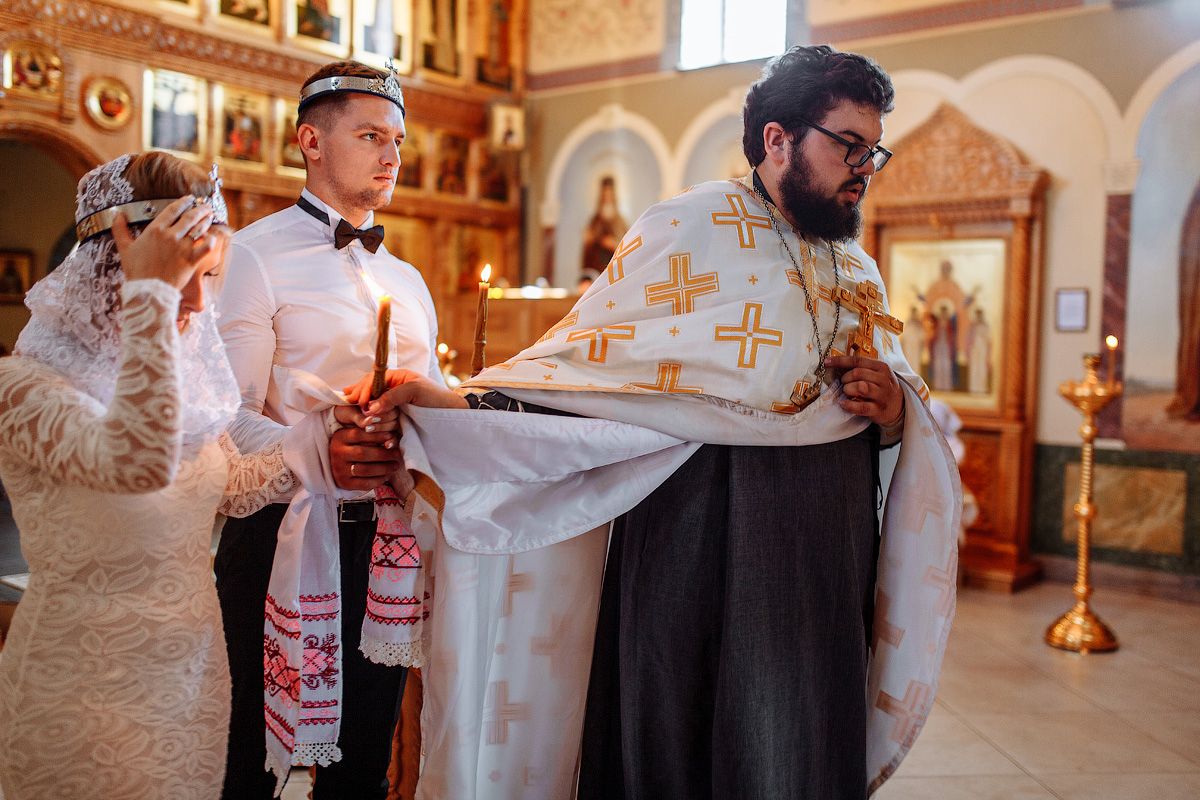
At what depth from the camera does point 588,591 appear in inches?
86.0

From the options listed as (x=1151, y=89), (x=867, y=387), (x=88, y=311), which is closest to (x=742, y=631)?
(x=867, y=387)

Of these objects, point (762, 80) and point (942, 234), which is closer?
point (762, 80)

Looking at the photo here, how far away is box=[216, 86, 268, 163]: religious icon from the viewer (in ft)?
29.8

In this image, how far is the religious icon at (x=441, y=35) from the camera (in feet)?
35.2

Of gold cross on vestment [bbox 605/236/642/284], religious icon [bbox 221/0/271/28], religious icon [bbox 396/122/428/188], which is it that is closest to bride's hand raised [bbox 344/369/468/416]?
gold cross on vestment [bbox 605/236/642/284]

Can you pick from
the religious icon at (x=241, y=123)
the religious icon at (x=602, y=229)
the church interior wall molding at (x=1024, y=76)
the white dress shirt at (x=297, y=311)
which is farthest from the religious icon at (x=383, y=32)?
the white dress shirt at (x=297, y=311)

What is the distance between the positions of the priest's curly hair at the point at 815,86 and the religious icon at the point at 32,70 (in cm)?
744

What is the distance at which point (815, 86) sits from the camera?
2158 mm

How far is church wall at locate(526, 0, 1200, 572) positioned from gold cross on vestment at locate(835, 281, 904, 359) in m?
6.11

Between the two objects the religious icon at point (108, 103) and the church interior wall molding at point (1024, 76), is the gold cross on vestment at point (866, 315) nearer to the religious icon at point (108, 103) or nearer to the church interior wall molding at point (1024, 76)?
the church interior wall molding at point (1024, 76)

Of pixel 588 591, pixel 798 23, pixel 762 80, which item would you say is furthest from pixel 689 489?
pixel 798 23

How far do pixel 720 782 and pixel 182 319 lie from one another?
137 cm

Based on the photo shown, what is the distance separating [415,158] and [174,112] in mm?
2806

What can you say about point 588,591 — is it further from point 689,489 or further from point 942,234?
point 942,234
